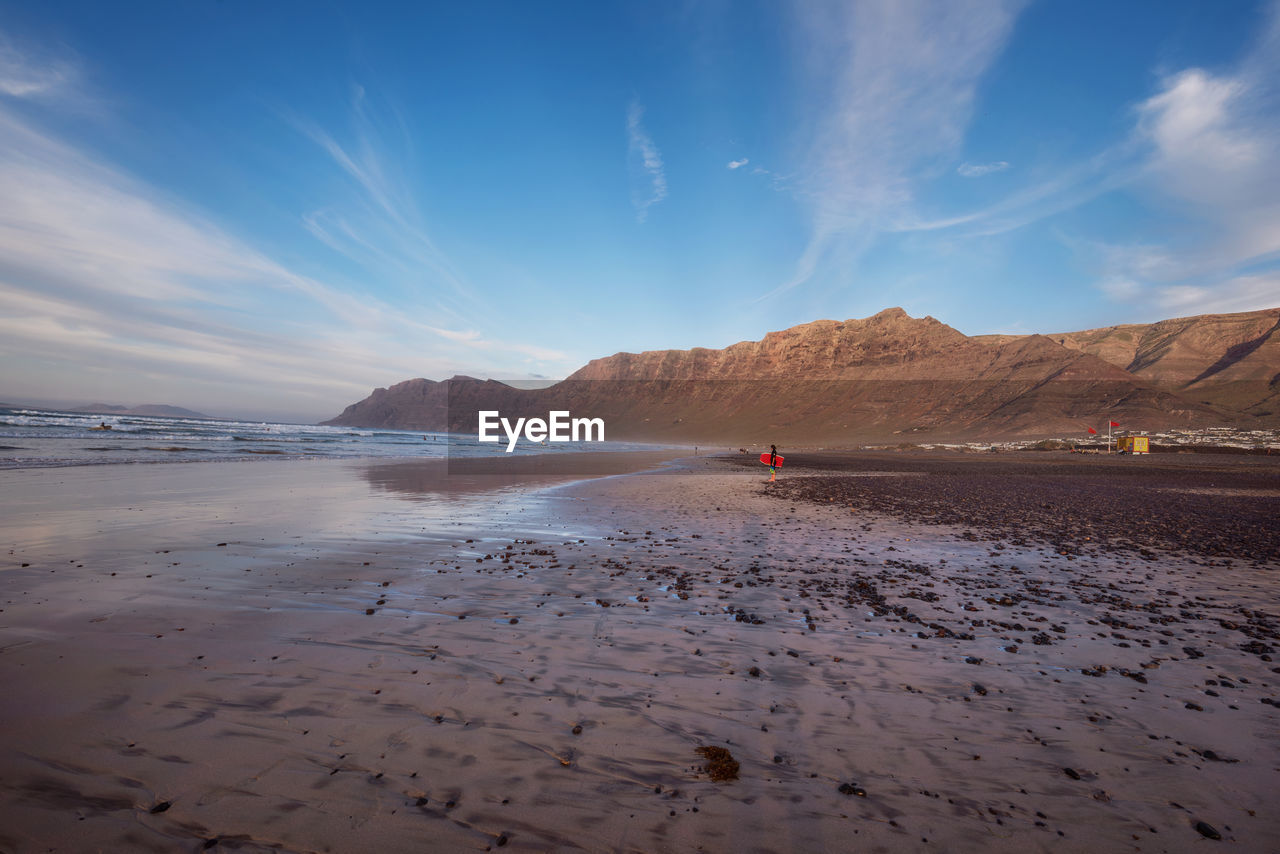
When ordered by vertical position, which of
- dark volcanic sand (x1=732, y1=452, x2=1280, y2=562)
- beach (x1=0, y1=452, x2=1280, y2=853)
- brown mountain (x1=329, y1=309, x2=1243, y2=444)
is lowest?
dark volcanic sand (x1=732, y1=452, x2=1280, y2=562)

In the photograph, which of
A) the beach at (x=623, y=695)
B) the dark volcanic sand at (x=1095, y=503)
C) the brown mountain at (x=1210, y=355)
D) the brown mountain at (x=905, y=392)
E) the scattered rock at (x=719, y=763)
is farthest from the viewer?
the brown mountain at (x=1210, y=355)

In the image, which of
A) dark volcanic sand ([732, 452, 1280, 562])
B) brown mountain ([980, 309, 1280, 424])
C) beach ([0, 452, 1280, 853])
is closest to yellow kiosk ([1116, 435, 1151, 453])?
dark volcanic sand ([732, 452, 1280, 562])

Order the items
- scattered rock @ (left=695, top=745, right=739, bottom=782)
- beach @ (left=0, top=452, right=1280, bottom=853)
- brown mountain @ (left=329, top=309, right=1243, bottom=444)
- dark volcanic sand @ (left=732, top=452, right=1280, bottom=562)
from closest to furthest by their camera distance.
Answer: beach @ (left=0, top=452, right=1280, bottom=853)
scattered rock @ (left=695, top=745, right=739, bottom=782)
dark volcanic sand @ (left=732, top=452, right=1280, bottom=562)
brown mountain @ (left=329, top=309, right=1243, bottom=444)

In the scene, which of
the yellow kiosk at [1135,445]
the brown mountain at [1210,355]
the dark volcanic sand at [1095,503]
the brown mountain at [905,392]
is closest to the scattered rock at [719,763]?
the dark volcanic sand at [1095,503]

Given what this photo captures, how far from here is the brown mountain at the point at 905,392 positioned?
3501 inches

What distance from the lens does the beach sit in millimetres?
3590

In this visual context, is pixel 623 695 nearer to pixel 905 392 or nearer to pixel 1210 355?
pixel 905 392

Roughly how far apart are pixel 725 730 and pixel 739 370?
639ft

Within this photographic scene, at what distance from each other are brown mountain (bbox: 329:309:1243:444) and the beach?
9282 cm

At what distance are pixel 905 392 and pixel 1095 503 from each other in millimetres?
118146

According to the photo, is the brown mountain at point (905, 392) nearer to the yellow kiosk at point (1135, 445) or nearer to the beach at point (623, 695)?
the yellow kiosk at point (1135, 445)

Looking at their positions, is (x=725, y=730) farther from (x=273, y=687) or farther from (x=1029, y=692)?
(x=273, y=687)

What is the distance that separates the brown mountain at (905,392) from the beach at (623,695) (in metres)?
92.8

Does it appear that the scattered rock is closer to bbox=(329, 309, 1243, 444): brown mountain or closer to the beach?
the beach
